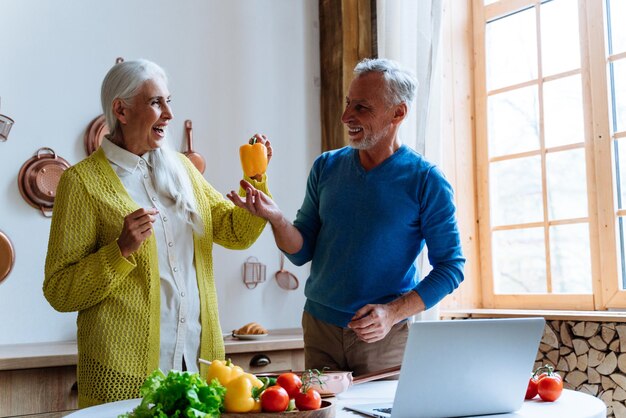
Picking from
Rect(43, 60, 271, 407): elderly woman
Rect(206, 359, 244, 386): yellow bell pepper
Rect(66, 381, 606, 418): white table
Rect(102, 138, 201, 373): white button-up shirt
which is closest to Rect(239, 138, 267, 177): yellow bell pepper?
Rect(43, 60, 271, 407): elderly woman

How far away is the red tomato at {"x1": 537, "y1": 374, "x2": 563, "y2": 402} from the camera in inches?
55.7

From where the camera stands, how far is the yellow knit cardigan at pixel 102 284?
1.75 metres

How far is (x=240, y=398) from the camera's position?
1146mm

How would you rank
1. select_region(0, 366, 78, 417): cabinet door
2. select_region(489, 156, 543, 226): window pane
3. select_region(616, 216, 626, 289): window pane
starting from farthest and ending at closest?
select_region(489, 156, 543, 226): window pane → select_region(616, 216, 626, 289): window pane → select_region(0, 366, 78, 417): cabinet door

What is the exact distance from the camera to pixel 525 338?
49.4 inches

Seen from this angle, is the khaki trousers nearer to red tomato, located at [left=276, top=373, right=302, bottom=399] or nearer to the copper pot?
red tomato, located at [left=276, top=373, right=302, bottom=399]

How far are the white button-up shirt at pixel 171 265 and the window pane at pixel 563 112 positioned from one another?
75.0 inches

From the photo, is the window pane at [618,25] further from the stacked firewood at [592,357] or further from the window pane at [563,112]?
the stacked firewood at [592,357]

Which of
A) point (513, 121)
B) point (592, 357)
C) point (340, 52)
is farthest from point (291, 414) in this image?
point (340, 52)

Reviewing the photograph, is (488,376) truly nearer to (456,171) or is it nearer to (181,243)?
(181,243)

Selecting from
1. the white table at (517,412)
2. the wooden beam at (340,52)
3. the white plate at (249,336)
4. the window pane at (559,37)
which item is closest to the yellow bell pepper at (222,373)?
the white table at (517,412)

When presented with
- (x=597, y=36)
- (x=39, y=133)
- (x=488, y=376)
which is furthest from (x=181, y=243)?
(x=597, y=36)

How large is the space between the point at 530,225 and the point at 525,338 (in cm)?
205

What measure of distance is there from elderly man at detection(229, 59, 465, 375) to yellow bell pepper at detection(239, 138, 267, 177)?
0.46 feet
